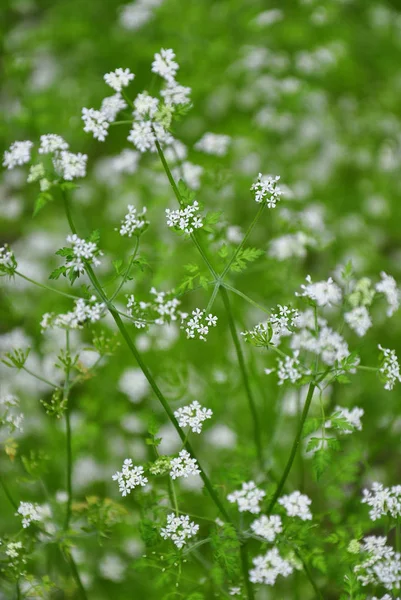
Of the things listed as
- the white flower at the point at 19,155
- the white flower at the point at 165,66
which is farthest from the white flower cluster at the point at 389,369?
the white flower at the point at 19,155

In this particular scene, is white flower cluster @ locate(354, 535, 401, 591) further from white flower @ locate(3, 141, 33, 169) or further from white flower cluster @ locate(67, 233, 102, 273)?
white flower @ locate(3, 141, 33, 169)

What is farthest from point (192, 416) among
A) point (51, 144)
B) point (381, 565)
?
point (51, 144)

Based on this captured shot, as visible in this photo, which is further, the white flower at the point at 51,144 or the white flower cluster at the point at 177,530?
the white flower at the point at 51,144

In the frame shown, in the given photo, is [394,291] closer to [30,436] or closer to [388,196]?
[30,436]

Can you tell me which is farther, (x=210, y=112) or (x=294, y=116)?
(x=210, y=112)

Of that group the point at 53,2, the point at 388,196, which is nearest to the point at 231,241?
the point at 388,196

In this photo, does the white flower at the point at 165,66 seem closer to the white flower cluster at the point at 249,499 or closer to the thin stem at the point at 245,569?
the white flower cluster at the point at 249,499

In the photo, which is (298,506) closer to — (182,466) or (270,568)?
(270,568)
